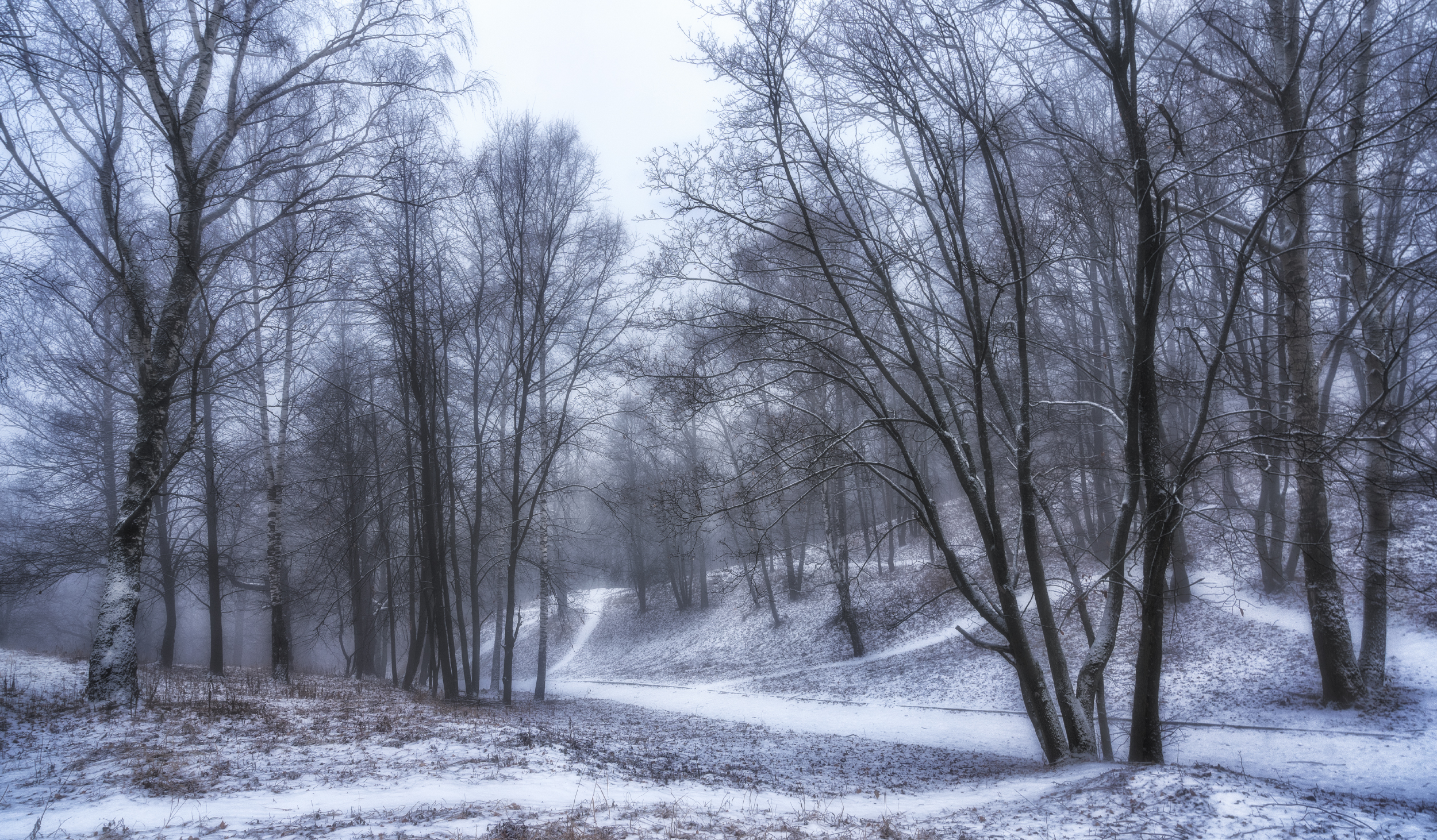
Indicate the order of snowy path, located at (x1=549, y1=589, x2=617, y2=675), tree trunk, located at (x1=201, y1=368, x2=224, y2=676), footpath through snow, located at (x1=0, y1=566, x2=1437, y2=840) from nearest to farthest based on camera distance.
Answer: footpath through snow, located at (x1=0, y1=566, x2=1437, y2=840) → tree trunk, located at (x1=201, y1=368, x2=224, y2=676) → snowy path, located at (x1=549, y1=589, x2=617, y2=675)

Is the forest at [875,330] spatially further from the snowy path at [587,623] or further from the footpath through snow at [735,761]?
the snowy path at [587,623]

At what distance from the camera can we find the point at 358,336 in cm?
1730

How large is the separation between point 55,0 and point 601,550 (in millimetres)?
32758

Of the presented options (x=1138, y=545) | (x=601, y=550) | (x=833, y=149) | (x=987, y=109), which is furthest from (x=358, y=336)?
(x=601, y=550)

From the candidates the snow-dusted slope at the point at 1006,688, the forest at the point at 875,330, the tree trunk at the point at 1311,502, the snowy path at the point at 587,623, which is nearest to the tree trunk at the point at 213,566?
the forest at the point at 875,330

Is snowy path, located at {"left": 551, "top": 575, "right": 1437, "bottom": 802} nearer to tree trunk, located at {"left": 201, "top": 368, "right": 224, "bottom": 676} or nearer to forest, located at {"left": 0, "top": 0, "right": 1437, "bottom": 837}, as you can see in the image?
forest, located at {"left": 0, "top": 0, "right": 1437, "bottom": 837}

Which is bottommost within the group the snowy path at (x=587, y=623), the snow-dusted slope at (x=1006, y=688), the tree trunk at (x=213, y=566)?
the snowy path at (x=587, y=623)

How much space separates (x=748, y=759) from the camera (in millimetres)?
8625

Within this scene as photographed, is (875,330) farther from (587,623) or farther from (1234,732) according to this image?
(587,623)

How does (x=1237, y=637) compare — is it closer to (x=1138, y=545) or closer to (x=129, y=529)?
(x=1138, y=545)

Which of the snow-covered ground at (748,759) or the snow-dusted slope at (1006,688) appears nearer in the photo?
the snow-covered ground at (748,759)

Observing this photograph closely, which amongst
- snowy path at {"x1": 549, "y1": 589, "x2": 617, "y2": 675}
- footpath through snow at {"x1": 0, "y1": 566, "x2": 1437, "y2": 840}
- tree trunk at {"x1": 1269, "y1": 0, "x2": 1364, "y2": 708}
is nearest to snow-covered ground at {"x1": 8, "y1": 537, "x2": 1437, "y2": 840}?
footpath through snow at {"x1": 0, "y1": 566, "x2": 1437, "y2": 840}

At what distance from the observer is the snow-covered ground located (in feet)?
14.0

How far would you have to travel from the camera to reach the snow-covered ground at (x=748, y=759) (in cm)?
428
